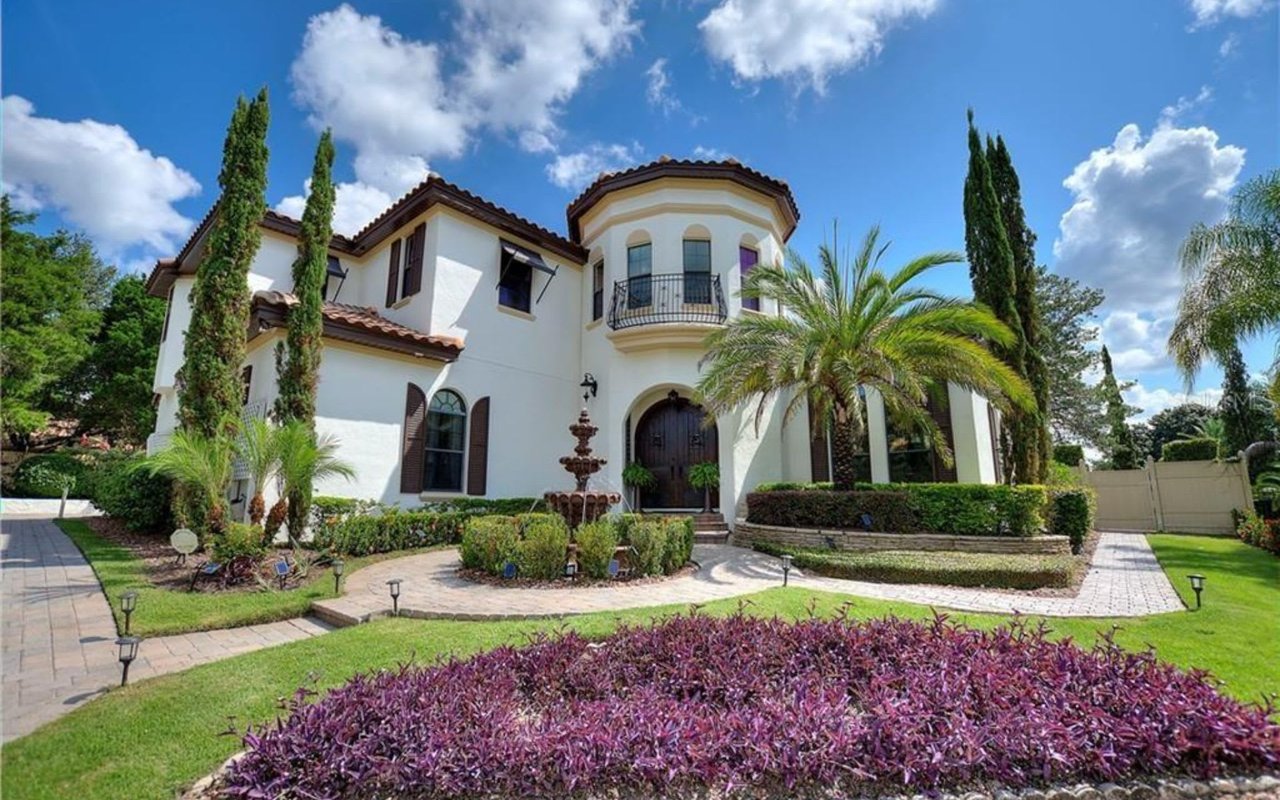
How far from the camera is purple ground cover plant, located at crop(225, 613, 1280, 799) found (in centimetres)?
284

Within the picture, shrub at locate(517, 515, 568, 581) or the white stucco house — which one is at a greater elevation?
the white stucco house

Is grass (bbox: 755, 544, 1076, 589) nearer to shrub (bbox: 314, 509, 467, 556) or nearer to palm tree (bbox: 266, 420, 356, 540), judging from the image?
shrub (bbox: 314, 509, 467, 556)

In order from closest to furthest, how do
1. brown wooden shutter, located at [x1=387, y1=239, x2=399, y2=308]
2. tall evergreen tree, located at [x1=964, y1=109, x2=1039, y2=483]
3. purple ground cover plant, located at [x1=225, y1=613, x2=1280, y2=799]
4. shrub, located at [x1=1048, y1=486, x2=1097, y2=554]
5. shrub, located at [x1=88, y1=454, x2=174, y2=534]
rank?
1. purple ground cover plant, located at [x1=225, y1=613, x2=1280, y2=799]
2. shrub, located at [x1=88, y1=454, x2=174, y2=534]
3. shrub, located at [x1=1048, y1=486, x2=1097, y2=554]
4. tall evergreen tree, located at [x1=964, y1=109, x2=1039, y2=483]
5. brown wooden shutter, located at [x1=387, y1=239, x2=399, y2=308]

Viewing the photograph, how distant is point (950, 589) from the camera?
823cm

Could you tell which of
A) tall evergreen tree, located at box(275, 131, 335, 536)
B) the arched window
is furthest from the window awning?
tall evergreen tree, located at box(275, 131, 335, 536)

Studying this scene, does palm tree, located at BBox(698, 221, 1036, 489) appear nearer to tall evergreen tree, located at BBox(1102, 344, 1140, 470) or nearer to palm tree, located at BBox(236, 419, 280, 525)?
palm tree, located at BBox(236, 419, 280, 525)

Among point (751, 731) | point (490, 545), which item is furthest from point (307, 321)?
point (751, 731)

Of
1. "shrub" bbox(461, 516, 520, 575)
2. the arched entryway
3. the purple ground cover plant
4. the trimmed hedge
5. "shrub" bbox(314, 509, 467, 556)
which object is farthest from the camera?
the arched entryway

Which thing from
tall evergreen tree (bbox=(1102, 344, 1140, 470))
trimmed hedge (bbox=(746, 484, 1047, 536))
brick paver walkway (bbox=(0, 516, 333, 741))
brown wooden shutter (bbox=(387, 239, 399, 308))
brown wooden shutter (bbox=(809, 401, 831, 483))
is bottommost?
brick paver walkway (bbox=(0, 516, 333, 741))

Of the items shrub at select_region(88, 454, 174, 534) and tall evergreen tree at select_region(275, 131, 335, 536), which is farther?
shrub at select_region(88, 454, 174, 534)

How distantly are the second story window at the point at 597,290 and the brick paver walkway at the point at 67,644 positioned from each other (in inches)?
443

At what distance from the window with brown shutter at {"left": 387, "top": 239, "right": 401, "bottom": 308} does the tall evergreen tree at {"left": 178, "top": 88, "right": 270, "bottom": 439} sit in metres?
4.97

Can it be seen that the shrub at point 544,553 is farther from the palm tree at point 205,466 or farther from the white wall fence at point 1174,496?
the white wall fence at point 1174,496

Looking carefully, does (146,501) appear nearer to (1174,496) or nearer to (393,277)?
(393,277)
